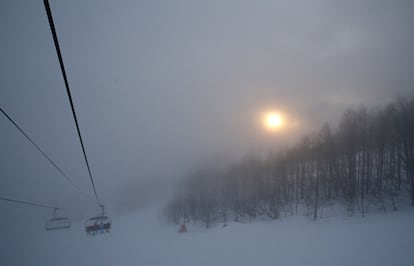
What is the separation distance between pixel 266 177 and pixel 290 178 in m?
5.59

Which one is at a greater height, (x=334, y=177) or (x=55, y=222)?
(x=334, y=177)

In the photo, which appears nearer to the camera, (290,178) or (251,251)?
(251,251)

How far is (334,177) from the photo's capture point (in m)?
33.2

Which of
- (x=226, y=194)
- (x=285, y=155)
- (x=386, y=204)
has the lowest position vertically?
(x=226, y=194)

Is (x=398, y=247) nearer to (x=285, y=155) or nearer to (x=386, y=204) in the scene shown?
(x=386, y=204)

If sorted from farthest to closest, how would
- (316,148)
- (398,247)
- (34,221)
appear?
(34,221) < (316,148) < (398,247)

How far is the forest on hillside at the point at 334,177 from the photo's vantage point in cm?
2702

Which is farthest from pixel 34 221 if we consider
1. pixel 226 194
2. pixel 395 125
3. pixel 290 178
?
pixel 395 125

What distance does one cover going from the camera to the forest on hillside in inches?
1064

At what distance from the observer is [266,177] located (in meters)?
46.1

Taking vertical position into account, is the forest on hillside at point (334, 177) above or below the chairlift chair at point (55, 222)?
above

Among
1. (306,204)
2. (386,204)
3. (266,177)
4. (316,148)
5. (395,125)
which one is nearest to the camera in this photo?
(386,204)

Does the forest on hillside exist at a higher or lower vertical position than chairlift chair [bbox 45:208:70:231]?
higher

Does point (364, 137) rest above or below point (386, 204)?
above
